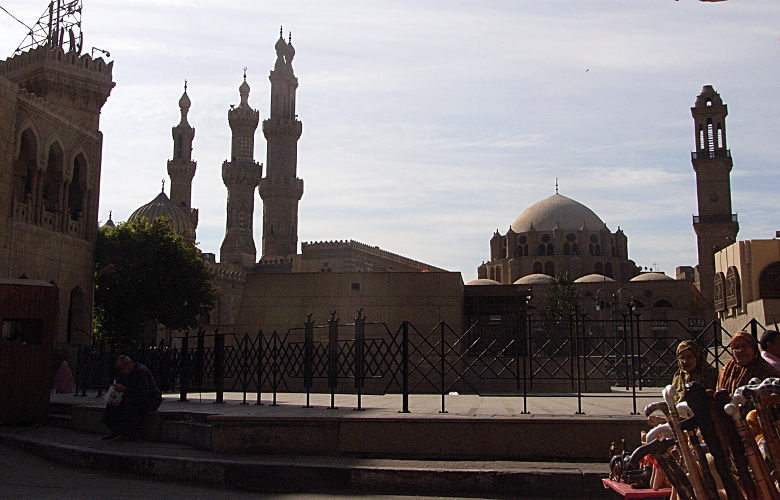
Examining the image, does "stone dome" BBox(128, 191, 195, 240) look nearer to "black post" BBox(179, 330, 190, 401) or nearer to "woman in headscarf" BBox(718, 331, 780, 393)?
"black post" BBox(179, 330, 190, 401)

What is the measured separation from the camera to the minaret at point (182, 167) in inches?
2586

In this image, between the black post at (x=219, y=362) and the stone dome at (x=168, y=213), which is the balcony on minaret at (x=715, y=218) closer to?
the stone dome at (x=168, y=213)

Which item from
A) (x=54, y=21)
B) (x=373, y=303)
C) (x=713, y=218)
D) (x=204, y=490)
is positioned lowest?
(x=204, y=490)

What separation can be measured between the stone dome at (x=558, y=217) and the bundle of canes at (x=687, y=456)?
6461 centimetres

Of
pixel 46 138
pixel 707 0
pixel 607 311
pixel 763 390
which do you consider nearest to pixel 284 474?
pixel 763 390

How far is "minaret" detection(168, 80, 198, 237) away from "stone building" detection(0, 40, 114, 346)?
125ft

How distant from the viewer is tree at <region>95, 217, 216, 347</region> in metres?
28.9

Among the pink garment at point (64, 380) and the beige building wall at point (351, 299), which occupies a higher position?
the beige building wall at point (351, 299)

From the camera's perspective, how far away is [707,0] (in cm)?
532

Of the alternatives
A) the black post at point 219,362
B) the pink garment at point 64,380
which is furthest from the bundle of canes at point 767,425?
the pink garment at point 64,380

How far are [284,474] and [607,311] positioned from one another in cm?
4594

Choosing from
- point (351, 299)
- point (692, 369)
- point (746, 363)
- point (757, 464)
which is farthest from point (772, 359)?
point (351, 299)

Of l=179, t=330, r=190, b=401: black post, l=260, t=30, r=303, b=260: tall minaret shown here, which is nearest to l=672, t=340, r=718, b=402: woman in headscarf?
l=179, t=330, r=190, b=401: black post

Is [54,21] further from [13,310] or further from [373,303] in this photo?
[13,310]
